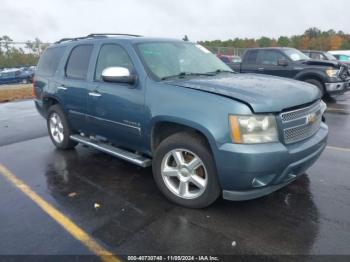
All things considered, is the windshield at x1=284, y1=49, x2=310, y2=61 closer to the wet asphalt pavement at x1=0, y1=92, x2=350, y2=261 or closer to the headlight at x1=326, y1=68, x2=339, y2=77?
the headlight at x1=326, y1=68, x2=339, y2=77

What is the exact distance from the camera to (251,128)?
314 centimetres

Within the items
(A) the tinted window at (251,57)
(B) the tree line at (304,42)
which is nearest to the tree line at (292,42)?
(B) the tree line at (304,42)

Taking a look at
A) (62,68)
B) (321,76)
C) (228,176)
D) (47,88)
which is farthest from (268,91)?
(321,76)

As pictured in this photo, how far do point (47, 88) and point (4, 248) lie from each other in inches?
134

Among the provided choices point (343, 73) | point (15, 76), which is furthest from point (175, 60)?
point (15, 76)

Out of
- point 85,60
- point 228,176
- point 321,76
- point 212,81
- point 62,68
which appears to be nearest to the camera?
point 228,176

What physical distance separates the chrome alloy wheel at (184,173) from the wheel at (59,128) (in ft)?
8.37

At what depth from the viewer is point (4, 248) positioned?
3.08m

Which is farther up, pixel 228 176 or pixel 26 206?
pixel 228 176

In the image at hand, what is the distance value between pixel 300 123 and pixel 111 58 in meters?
2.62

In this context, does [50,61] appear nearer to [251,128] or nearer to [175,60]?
[175,60]

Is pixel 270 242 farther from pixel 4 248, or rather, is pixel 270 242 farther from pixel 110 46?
pixel 110 46

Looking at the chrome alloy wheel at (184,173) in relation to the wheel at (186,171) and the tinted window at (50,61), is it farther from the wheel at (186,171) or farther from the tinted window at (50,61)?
the tinted window at (50,61)

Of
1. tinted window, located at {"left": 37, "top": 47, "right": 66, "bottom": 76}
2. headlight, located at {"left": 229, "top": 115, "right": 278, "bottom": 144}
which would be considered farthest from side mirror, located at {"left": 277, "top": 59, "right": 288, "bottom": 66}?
headlight, located at {"left": 229, "top": 115, "right": 278, "bottom": 144}
